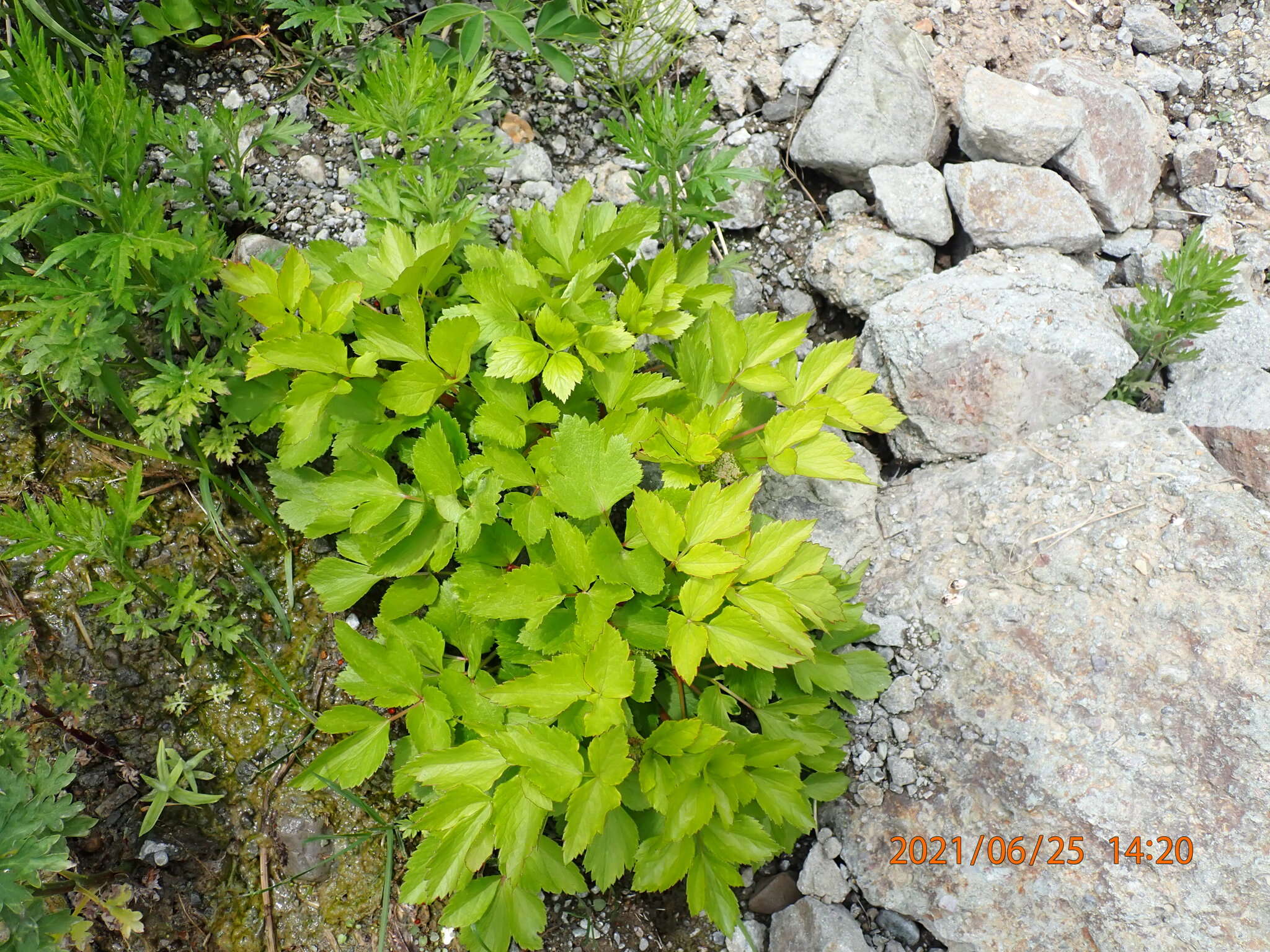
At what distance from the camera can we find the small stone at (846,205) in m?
3.09

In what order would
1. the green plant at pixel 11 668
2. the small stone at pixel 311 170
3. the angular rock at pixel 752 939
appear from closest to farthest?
the green plant at pixel 11 668 < the angular rock at pixel 752 939 < the small stone at pixel 311 170

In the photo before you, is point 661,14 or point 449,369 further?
point 661,14

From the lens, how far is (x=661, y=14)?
305cm

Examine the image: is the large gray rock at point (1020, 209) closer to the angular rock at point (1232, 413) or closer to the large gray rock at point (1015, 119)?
the large gray rock at point (1015, 119)

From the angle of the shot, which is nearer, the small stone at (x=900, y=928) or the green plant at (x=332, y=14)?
the small stone at (x=900, y=928)

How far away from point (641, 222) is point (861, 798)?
1.78m

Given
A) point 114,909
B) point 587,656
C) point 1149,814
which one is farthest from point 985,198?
point 114,909

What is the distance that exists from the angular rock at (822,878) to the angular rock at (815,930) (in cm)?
2


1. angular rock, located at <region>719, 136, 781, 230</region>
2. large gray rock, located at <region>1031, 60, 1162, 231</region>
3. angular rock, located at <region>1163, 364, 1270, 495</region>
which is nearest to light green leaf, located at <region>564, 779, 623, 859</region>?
angular rock, located at <region>719, 136, 781, 230</region>

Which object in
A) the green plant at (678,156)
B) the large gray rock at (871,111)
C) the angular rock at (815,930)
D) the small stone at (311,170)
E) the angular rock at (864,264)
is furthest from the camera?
the large gray rock at (871,111)

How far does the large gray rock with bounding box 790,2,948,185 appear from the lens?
3037 mm

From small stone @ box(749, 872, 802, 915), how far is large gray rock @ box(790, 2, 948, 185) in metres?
2.51

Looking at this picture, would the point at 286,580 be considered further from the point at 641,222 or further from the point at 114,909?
the point at 641,222
